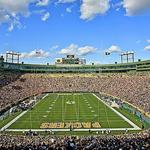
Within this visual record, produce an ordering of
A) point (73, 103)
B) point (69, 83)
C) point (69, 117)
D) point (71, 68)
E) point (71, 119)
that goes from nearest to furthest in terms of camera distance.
Answer: point (71, 119) < point (69, 117) < point (73, 103) < point (69, 83) < point (71, 68)

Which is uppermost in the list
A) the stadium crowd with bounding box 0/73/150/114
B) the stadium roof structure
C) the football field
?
the stadium roof structure

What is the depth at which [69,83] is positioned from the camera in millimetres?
114562

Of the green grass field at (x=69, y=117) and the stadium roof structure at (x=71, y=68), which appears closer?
the green grass field at (x=69, y=117)

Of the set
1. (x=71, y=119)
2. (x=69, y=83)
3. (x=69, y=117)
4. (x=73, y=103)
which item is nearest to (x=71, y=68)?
(x=69, y=83)

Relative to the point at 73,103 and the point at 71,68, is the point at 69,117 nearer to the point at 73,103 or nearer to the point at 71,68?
the point at 73,103

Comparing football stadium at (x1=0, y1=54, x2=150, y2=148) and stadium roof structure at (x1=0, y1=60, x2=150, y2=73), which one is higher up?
stadium roof structure at (x1=0, y1=60, x2=150, y2=73)

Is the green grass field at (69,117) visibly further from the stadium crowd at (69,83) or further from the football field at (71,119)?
the stadium crowd at (69,83)

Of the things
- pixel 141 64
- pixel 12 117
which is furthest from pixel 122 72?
pixel 12 117

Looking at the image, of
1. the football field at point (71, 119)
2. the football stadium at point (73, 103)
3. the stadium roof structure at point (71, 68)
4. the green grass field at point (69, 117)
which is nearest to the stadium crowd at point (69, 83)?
the football stadium at point (73, 103)

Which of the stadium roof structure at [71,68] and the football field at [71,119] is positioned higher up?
the stadium roof structure at [71,68]

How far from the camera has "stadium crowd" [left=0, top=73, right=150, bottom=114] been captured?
91431 mm

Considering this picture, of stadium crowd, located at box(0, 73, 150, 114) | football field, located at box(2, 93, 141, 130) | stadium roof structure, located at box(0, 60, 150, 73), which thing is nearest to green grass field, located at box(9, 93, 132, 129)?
football field, located at box(2, 93, 141, 130)

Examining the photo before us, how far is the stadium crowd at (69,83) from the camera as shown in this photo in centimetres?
9143

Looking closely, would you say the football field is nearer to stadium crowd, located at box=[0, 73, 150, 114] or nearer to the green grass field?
the green grass field
